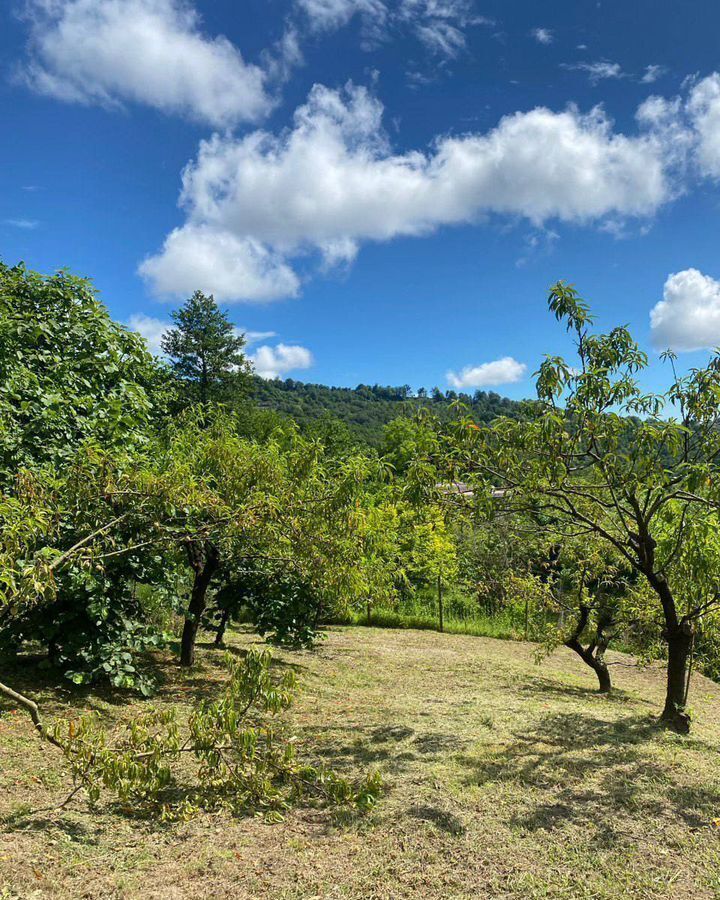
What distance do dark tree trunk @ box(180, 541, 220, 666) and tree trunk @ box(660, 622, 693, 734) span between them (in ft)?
17.3

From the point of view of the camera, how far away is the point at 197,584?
25.7ft

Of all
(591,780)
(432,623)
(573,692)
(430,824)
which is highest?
(591,780)

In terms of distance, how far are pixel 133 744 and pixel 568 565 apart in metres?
7.08

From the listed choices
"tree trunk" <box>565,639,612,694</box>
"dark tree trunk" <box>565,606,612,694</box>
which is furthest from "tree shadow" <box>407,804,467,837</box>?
"tree trunk" <box>565,639,612,694</box>

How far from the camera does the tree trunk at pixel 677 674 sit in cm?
594

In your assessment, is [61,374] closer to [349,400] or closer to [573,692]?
[573,692]

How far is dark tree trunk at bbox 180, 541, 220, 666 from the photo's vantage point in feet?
24.6

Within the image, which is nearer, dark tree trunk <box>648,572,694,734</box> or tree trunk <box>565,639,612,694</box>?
dark tree trunk <box>648,572,694,734</box>

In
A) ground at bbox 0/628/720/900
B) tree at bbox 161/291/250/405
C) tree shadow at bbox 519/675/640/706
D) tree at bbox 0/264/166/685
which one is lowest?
tree shadow at bbox 519/675/640/706

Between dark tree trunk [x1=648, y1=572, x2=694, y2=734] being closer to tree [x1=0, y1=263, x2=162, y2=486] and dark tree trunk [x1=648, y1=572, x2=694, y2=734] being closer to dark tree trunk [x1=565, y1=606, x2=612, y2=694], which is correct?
dark tree trunk [x1=565, y1=606, x2=612, y2=694]

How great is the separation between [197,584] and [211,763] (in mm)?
4438

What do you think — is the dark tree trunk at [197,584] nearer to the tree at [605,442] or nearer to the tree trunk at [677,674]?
the tree at [605,442]

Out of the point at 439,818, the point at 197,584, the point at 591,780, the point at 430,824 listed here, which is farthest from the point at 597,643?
the point at 197,584

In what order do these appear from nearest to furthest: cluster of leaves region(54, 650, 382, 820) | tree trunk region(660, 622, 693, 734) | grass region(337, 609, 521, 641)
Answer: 1. cluster of leaves region(54, 650, 382, 820)
2. tree trunk region(660, 622, 693, 734)
3. grass region(337, 609, 521, 641)
